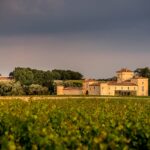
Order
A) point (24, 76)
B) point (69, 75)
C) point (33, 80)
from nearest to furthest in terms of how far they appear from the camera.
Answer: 1. point (24, 76)
2. point (33, 80)
3. point (69, 75)

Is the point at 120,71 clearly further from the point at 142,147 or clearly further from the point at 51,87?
the point at 142,147

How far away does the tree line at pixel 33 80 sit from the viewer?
99375 mm

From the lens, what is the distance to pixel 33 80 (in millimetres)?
133250

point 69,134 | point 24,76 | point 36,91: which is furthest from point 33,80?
point 69,134

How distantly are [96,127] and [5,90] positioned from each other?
86003 mm

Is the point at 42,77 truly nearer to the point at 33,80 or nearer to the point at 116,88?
the point at 33,80

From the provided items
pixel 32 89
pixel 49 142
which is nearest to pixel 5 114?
pixel 49 142

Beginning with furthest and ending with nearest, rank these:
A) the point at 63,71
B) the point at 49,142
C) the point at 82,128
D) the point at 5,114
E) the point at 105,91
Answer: the point at 63,71 < the point at 105,91 < the point at 5,114 < the point at 82,128 < the point at 49,142

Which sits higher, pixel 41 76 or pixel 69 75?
pixel 41 76

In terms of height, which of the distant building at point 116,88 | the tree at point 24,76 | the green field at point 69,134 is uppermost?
the green field at point 69,134

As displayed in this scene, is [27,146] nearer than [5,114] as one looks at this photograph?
Yes

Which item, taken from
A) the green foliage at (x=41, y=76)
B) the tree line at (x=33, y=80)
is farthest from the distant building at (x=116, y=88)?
the green foliage at (x=41, y=76)

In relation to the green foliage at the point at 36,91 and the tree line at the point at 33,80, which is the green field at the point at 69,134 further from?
the green foliage at the point at 36,91

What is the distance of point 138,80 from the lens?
116 m
